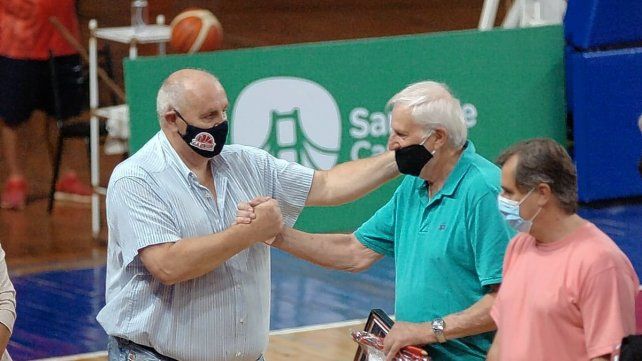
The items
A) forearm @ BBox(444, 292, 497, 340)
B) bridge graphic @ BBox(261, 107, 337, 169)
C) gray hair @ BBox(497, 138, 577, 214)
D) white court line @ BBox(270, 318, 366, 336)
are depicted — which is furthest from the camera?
bridge graphic @ BBox(261, 107, 337, 169)

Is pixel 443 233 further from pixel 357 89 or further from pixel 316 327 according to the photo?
pixel 357 89

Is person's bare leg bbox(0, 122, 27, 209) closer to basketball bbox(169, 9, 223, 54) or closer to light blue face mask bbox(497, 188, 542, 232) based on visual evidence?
basketball bbox(169, 9, 223, 54)

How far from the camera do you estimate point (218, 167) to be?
480cm

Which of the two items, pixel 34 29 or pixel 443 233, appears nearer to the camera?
pixel 443 233

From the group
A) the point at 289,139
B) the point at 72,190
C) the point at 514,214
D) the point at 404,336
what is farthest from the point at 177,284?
the point at 72,190

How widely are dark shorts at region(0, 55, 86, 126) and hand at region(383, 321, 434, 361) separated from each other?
6.40 meters

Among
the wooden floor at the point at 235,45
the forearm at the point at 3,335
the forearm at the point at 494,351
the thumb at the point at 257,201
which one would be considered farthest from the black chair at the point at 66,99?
the forearm at the point at 494,351

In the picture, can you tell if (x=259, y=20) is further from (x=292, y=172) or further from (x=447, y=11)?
(x=292, y=172)

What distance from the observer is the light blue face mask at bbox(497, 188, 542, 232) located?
3.89 metres

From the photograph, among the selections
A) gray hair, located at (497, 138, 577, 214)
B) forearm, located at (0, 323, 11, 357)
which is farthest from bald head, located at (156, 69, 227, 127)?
gray hair, located at (497, 138, 577, 214)

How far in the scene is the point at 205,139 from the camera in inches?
182

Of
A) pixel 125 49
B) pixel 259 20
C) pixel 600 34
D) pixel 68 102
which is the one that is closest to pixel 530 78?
pixel 600 34

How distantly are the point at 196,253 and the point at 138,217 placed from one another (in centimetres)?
26

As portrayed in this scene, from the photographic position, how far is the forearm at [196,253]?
4434 millimetres
